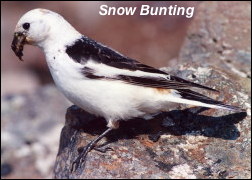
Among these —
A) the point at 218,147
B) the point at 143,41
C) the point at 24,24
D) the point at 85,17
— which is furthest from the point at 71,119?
the point at 85,17

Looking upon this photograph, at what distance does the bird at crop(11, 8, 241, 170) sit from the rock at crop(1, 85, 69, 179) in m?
2.63

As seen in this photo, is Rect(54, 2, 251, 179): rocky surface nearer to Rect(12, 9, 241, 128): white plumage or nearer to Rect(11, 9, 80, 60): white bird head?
Rect(12, 9, 241, 128): white plumage

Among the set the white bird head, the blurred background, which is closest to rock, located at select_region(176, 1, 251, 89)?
the blurred background

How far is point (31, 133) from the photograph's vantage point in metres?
8.21

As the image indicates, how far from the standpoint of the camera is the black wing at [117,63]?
214 inches

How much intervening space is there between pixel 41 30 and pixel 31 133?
114 inches

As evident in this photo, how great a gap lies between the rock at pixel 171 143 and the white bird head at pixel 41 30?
2.93ft

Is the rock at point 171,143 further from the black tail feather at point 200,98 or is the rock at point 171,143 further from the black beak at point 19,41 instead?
the black beak at point 19,41

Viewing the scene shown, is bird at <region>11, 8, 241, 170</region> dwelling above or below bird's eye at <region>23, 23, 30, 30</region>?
below

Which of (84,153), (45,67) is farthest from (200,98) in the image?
(45,67)

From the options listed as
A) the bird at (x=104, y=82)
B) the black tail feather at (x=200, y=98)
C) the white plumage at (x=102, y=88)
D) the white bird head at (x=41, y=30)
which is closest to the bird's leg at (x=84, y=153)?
the bird at (x=104, y=82)

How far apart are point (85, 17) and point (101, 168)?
833cm

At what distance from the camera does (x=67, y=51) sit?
5.55m

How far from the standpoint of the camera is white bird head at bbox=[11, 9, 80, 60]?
5.64 metres
